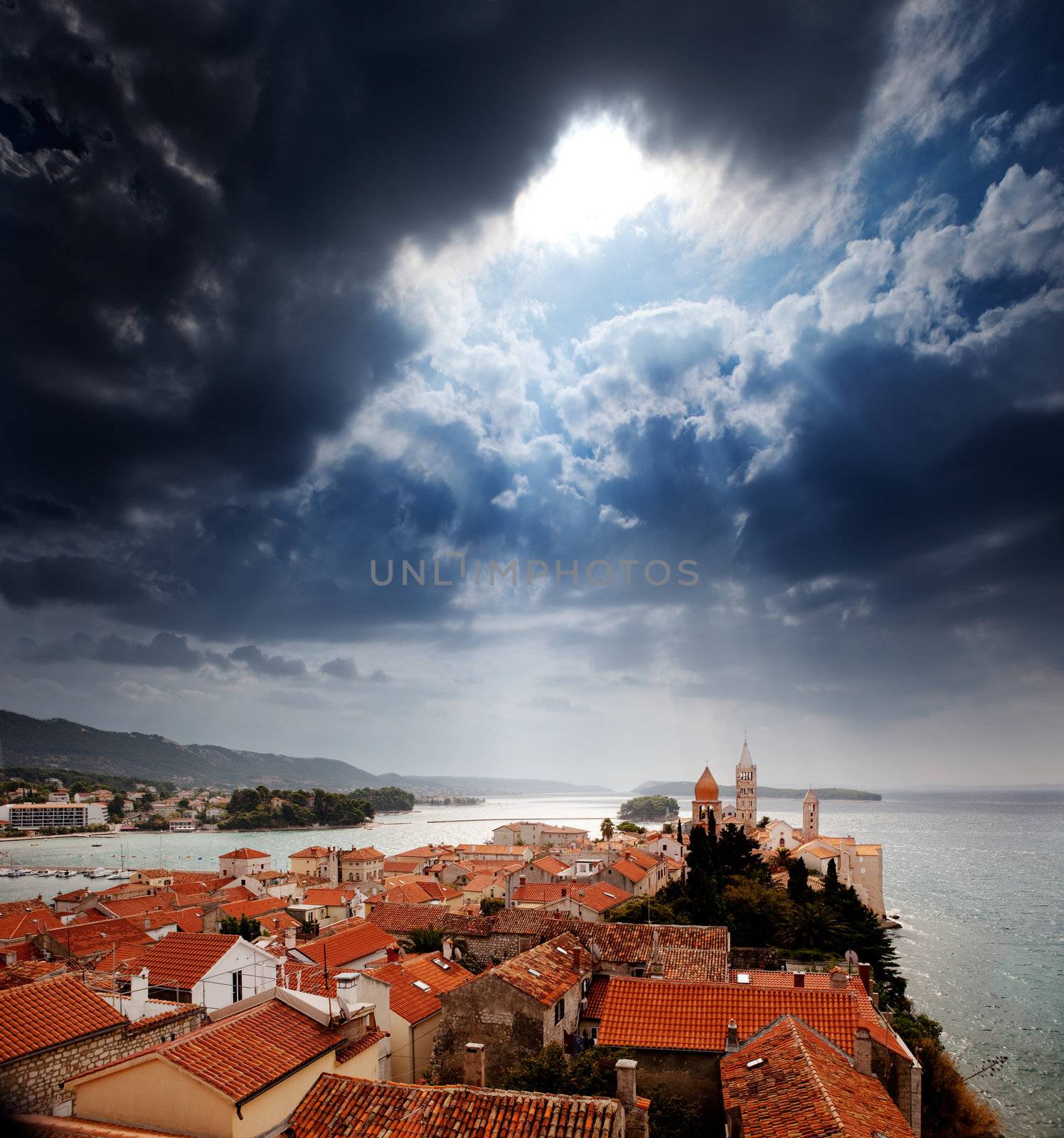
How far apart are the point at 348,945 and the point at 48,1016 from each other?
39.4 ft

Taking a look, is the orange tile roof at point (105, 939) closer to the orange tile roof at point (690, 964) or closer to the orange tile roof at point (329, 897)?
the orange tile roof at point (329, 897)

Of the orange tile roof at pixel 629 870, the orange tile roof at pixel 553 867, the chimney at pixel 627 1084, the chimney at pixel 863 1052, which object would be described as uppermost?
the chimney at pixel 627 1084

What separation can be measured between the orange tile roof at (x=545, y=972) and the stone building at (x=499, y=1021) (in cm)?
2

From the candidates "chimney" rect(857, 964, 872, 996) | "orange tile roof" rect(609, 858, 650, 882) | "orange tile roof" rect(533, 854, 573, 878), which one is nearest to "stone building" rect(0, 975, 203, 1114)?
"chimney" rect(857, 964, 872, 996)

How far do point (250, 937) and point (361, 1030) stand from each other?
665 inches

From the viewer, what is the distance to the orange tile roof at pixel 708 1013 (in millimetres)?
9281

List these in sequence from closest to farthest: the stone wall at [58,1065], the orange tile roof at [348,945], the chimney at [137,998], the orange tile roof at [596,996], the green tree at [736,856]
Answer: the stone wall at [58,1065]
the chimney at [137,998]
the orange tile roof at [596,996]
the orange tile roof at [348,945]
the green tree at [736,856]

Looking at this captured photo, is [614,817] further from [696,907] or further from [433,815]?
[696,907]

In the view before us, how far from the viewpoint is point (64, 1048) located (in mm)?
5648

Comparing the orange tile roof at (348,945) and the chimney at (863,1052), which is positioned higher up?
the chimney at (863,1052)

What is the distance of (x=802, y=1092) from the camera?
7.13 m

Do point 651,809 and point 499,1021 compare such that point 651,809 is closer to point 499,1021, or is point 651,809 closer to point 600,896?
point 600,896

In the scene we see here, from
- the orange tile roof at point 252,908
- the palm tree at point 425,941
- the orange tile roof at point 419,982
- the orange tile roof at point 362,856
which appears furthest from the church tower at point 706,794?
the orange tile roof at point 419,982

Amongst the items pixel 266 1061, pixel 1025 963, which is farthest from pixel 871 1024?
pixel 1025 963
